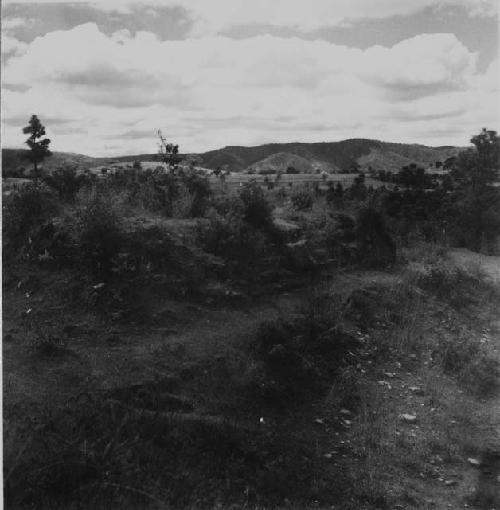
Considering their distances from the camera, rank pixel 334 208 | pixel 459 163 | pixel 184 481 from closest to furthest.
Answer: pixel 184 481, pixel 334 208, pixel 459 163

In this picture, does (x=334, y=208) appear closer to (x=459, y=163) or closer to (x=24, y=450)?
(x=459, y=163)

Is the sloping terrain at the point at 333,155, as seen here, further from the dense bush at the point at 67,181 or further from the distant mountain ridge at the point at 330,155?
the dense bush at the point at 67,181

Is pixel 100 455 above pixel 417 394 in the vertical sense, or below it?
above

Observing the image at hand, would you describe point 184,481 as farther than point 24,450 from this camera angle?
Yes

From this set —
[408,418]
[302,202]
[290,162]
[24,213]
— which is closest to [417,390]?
[408,418]

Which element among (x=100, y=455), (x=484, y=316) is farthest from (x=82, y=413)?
(x=484, y=316)

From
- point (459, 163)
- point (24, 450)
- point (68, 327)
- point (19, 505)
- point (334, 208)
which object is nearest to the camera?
point (19, 505)

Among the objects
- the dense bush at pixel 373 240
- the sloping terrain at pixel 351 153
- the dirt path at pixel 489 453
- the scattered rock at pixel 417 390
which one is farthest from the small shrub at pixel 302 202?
the sloping terrain at pixel 351 153

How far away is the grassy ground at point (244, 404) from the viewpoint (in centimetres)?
356

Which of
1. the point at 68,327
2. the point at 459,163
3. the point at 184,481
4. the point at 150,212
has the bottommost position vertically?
the point at 184,481

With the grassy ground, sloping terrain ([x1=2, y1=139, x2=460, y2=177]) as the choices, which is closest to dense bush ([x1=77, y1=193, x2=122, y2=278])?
the grassy ground

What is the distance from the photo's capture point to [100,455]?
3492mm

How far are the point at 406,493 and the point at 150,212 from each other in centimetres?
644

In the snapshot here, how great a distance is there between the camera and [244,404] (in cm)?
482
